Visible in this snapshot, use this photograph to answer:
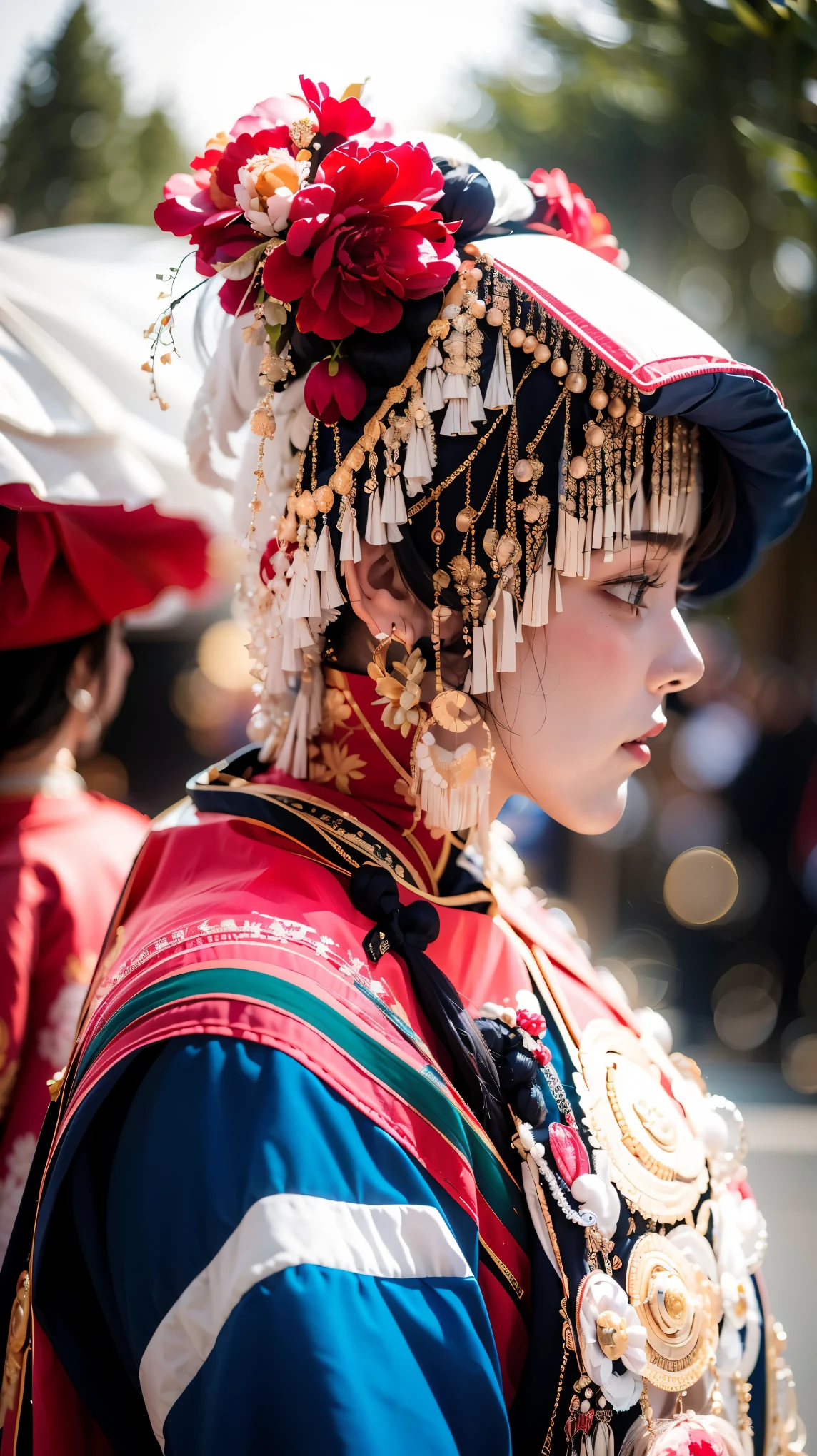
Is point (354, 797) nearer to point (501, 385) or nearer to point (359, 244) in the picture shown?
point (501, 385)

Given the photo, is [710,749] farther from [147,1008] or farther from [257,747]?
[147,1008]

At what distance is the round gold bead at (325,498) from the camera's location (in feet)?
3.69

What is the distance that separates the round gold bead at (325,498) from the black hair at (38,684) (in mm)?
791

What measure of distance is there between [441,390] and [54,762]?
110 centimetres

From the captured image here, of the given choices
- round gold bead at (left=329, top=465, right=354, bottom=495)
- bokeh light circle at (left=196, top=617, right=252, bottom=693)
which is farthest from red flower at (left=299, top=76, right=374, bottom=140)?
bokeh light circle at (left=196, top=617, right=252, bottom=693)

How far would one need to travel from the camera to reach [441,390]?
1.09 m

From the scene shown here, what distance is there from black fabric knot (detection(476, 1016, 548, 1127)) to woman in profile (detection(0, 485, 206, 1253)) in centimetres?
78

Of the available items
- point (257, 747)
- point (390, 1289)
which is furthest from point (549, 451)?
point (390, 1289)

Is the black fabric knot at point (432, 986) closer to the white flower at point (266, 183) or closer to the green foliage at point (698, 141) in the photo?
the white flower at point (266, 183)

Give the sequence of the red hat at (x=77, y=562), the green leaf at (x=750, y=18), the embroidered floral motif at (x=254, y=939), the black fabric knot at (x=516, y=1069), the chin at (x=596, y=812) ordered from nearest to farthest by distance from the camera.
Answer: the embroidered floral motif at (x=254, y=939) < the black fabric knot at (x=516, y=1069) < the chin at (x=596, y=812) < the red hat at (x=77, y=562) < the green leaf at (x=750, y=18)

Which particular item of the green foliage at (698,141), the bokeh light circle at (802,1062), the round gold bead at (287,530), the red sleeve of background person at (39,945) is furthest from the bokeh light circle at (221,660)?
the round gold bead at (287,530)

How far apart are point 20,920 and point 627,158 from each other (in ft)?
14.3

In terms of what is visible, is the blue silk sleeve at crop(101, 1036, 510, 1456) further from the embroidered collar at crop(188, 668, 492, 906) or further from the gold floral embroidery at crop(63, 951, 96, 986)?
the gold floral embroidery at crop(63, 951, 96, 986)

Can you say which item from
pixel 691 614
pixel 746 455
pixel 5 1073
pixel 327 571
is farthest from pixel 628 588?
pixel 691 614
